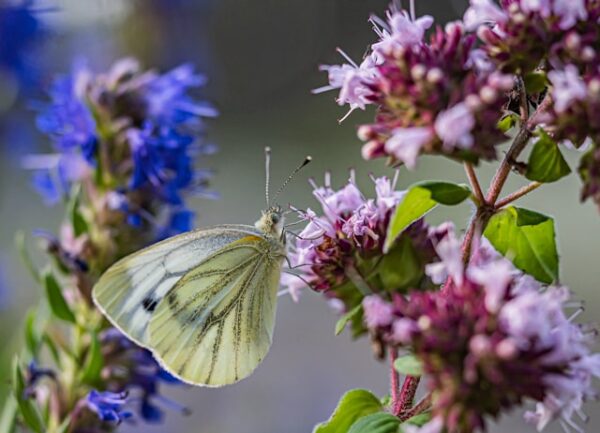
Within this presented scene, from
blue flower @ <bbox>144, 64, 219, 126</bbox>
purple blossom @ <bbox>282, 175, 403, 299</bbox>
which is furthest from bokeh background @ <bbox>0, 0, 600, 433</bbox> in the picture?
purple blossom @ <bbox>282, 175, 403, 299</bbox>

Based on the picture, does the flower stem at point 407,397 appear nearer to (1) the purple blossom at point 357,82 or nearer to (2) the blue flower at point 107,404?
(1) the purple blossom at point 357,82

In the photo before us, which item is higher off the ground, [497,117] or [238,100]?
[238,100]

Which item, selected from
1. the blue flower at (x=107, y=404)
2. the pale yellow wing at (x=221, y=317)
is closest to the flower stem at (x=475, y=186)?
the pale yellow wing at (x=221, y=317)

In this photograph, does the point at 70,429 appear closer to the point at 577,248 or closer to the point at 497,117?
the point at 497,117

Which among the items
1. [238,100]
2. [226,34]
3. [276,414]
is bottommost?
[276,414]

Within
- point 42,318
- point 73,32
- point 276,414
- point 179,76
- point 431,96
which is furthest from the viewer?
point 73,32

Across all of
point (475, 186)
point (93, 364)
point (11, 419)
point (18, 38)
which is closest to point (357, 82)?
point (475, 186)

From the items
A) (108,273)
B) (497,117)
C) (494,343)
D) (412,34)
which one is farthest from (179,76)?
(494,343)
